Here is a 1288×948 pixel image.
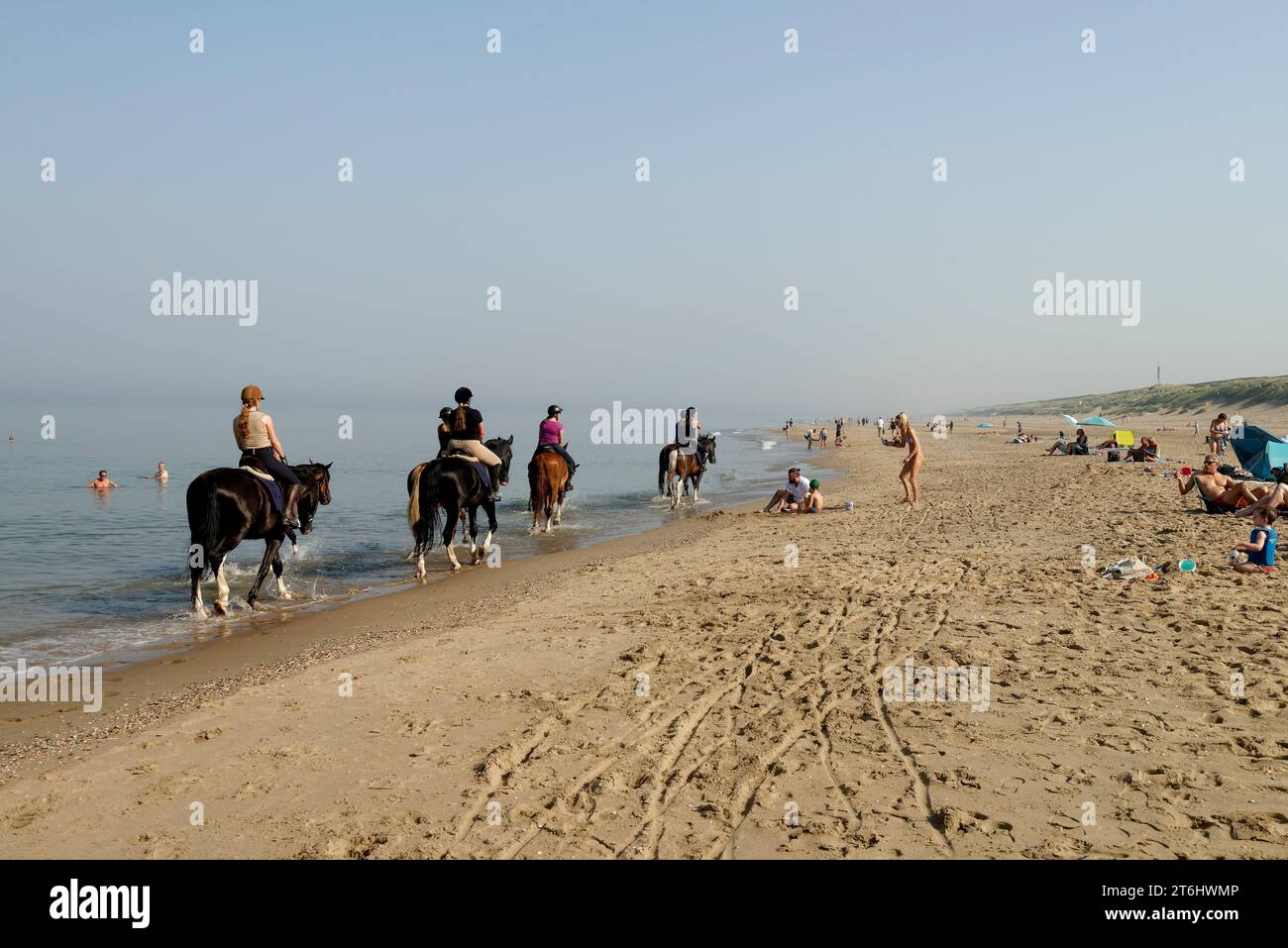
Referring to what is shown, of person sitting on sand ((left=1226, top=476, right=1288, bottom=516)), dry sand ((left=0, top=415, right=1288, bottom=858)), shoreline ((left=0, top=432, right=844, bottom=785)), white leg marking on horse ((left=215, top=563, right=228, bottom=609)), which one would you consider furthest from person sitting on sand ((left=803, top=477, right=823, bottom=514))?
white leg marking on horse ((left=215, top=563, right=228, bottom=609))

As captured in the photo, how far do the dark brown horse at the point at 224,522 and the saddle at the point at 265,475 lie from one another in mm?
55

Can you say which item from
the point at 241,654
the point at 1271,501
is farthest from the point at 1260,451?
the point at 241,654

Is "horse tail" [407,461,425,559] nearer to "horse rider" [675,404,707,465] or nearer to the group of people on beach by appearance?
the group of people on beach

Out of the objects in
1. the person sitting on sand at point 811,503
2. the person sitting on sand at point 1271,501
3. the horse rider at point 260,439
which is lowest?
the person sitting on sand at point 811,503

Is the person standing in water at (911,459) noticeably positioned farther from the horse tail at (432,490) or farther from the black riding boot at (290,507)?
the black riding boot at (290,507)

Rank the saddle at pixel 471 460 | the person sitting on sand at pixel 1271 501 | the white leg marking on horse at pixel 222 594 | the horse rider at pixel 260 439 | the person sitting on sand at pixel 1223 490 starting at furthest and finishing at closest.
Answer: the person sitting on sand at pixel 1223 490, the saddle at pixel 471 460, the person sitting on sand at pixel 1271 501, the horse rider at pixel 260 439, the white leg marking on horse at pixel 222 594

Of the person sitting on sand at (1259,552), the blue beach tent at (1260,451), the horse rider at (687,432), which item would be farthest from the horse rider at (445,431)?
the blue beach tent at (1260,451)

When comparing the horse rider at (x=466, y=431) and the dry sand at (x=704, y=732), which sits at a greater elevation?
the horse rider at (x=466, y=431)

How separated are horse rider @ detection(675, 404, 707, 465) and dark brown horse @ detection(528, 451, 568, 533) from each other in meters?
6.27

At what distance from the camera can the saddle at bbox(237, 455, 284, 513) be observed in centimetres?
1122

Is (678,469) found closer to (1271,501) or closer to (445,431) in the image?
(445,431)

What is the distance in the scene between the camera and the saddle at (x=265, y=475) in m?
11.2

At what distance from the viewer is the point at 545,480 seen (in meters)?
18.0
